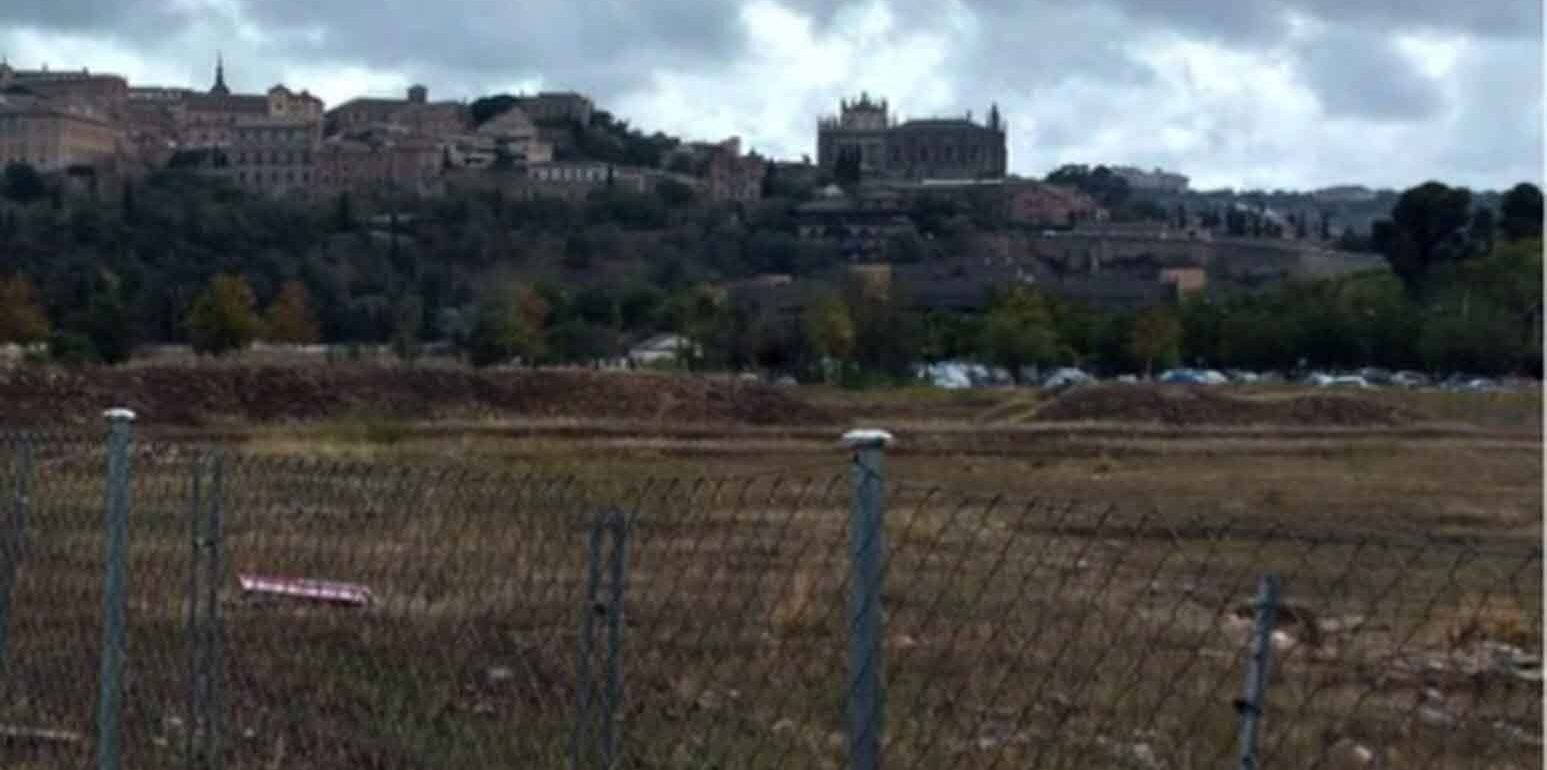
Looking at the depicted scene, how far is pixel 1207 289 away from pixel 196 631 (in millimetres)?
115953

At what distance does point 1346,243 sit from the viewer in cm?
16275

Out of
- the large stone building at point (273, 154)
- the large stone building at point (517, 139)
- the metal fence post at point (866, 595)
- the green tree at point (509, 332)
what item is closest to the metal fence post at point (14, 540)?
the metal fence post at point (866, 595)

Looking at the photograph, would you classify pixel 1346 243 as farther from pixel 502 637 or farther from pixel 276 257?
pixel 502 637

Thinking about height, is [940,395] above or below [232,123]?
below

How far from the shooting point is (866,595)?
5973 millimetres

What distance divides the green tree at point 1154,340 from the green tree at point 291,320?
26434mm

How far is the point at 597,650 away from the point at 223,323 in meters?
66.3

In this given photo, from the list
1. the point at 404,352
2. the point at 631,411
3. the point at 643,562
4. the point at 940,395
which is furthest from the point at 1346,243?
the point at 643,562

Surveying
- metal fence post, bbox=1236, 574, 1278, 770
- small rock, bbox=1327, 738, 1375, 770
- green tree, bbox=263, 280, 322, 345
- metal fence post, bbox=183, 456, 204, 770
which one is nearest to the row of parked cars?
green tree, bbox=263, 280, 322, 345

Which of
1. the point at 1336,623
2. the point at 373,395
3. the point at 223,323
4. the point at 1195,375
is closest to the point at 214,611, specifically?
the point at 1336,623

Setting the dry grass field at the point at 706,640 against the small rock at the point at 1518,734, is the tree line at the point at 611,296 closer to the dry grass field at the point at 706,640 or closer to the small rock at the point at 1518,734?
the dry grass field at the point at 706,640

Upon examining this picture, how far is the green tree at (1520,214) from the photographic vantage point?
98.0m

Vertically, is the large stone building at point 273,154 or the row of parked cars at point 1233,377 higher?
the large stone building at point 273,154

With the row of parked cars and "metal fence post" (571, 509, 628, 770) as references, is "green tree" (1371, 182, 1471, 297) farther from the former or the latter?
"metal fence post" (571, 509, 628, 770)
